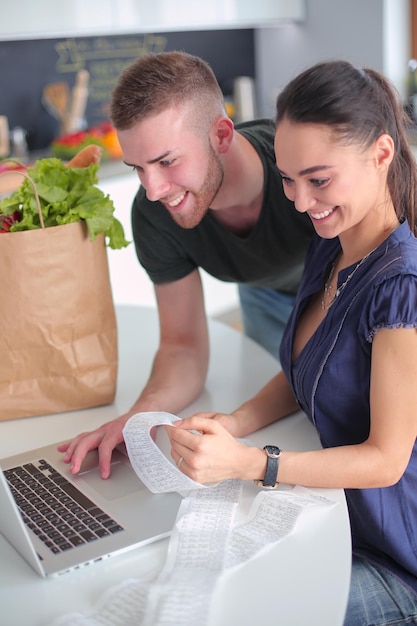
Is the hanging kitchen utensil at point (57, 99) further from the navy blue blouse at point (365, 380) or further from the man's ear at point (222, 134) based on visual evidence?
the navy blue blouse at point (365, 380)

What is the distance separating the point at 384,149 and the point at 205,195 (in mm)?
445

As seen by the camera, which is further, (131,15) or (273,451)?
(131,15)

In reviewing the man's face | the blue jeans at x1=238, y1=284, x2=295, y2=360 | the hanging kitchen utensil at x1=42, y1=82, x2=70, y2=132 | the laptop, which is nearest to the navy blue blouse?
the laptop

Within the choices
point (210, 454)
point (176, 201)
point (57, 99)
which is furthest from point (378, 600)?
point (57, 99)

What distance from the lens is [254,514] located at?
3.42 feet

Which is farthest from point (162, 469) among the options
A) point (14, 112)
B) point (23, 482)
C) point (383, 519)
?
point (14, 112)

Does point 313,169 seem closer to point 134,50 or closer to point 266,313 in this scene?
point 266,313

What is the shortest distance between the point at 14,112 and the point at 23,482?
112 inches

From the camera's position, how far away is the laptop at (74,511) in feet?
3.16

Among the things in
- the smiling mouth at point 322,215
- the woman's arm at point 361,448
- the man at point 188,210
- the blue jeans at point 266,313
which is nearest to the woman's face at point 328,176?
the smiling mouth at point 322,215

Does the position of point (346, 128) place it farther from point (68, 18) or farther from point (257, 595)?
point (68, 18)

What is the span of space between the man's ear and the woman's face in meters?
0.36

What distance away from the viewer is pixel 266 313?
227 cm

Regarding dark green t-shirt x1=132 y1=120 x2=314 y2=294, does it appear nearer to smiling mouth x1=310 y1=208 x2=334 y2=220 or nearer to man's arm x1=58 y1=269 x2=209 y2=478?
man's arm x1=58 y1=269 x2=209 y2=478
